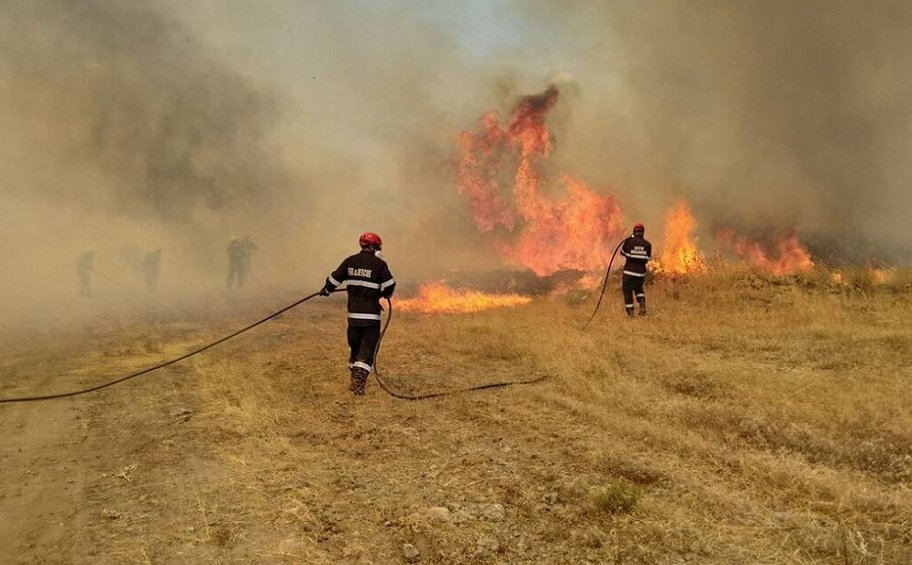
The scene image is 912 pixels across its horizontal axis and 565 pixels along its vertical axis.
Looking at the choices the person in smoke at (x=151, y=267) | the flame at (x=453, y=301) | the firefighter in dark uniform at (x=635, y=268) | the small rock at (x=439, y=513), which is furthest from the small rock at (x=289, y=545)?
the person in smoke at (x=151, y=267)

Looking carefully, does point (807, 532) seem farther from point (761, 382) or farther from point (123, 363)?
point (123, 363)

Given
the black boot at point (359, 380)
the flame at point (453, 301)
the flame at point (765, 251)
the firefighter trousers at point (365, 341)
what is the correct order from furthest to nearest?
the flame at point (765, 251), the flame at point (453, 301), the firefighter trousers at point (365, 341), the black boot at point (359, 380)

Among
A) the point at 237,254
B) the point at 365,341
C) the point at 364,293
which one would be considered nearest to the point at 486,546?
the point at 365,341

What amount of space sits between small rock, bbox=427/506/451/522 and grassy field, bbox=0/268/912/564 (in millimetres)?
13

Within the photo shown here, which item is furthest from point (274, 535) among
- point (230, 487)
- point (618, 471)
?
point (618, 471)

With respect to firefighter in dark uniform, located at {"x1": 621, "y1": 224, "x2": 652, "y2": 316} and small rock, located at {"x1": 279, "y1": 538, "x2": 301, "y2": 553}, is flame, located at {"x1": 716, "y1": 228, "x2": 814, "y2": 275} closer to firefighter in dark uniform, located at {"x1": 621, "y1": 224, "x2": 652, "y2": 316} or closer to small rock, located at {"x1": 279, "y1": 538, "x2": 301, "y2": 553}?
firefighter in dark uniform, located at {"x1": 621, "y1": 224, "x2": 652, "y2": 316}

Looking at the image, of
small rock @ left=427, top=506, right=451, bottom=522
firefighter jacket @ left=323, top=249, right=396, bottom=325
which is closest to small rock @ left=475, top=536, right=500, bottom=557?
small rock @ left=427, top=506, right=451, bottom=522

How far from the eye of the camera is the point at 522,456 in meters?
4.87

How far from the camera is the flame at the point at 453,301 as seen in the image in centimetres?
1400

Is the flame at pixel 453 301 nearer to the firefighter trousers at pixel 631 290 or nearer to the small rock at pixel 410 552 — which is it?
the firefighter trousers at pixel 631 290

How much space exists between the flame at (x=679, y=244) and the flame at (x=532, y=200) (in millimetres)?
1657

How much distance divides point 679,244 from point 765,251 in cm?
396

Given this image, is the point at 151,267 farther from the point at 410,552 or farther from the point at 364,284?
the point at 410,552

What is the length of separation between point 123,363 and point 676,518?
30.0 ft
